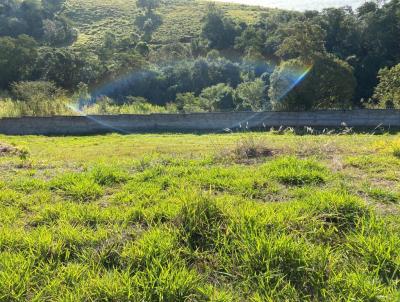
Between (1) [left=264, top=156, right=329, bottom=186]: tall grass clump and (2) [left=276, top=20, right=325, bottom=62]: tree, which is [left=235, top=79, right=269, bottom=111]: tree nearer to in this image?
(2) [left=276, top=20, right=325, bottom=62]: tree

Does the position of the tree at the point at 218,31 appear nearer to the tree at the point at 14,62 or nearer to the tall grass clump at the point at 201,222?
the tree at the point at 14,62

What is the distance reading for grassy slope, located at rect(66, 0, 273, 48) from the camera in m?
77.4

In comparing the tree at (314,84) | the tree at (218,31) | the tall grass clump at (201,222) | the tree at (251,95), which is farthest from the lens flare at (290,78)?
the tree at (218,31)

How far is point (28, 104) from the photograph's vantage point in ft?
95.5

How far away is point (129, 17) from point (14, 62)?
161 ft

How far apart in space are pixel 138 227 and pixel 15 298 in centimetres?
Result: 125

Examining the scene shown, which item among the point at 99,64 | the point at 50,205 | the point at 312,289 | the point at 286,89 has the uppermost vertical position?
the point at 99,64

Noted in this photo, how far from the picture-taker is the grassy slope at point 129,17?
7745 centimetres

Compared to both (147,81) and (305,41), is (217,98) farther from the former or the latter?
(305,41)

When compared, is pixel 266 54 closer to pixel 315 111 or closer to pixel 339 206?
pixel 315 111

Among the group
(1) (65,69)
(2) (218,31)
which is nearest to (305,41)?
(1) (65,69)

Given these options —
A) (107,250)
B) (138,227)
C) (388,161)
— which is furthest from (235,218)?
(388,161)

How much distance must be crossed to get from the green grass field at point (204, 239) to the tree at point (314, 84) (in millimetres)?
25067

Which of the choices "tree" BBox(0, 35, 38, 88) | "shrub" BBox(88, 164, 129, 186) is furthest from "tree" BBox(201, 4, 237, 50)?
"shrub" BBox(88, 164, 129, 186)
